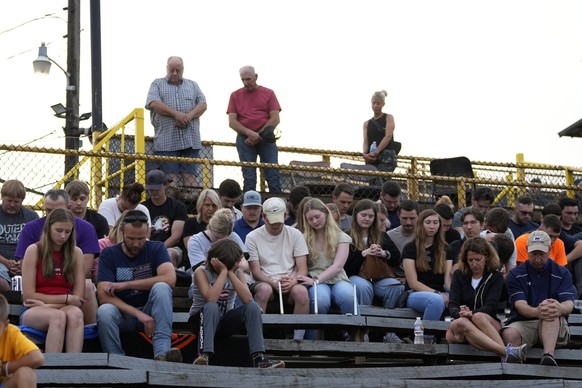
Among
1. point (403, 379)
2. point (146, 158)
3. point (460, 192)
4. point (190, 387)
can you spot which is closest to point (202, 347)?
point (190, 387)

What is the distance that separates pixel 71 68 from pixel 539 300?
431 inches

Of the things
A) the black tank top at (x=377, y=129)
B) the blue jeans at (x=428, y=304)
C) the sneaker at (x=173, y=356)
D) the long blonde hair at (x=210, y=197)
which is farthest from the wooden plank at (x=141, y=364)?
the black tank top at (x=377, y=129)

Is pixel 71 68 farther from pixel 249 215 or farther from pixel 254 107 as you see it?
pixel 249 215

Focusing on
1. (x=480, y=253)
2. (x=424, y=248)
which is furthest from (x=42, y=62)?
(x=480, y=253)

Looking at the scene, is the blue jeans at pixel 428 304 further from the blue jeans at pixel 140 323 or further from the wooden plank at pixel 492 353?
the blue jeans at pixel 140 323

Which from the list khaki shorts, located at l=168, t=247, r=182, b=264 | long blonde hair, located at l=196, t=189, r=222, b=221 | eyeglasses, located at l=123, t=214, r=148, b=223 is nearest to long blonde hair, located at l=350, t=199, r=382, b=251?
long blonde hair, located at l=196, t=189, r=222, b=221

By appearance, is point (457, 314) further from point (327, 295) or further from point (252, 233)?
point (252, 233)

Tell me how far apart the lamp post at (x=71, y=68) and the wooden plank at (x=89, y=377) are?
35.3 ft

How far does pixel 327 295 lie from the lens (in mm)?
12219

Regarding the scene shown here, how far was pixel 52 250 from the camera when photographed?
34.3ft

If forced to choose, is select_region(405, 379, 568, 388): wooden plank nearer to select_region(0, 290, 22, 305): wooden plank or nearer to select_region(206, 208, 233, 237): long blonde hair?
select_region(206, 208, 233, 237): long blonde hair

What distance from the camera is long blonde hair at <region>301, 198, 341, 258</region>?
12.5 m

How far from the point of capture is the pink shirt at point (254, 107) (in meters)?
16.1

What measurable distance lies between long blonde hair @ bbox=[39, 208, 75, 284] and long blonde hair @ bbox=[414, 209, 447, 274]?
3750 millimetres
